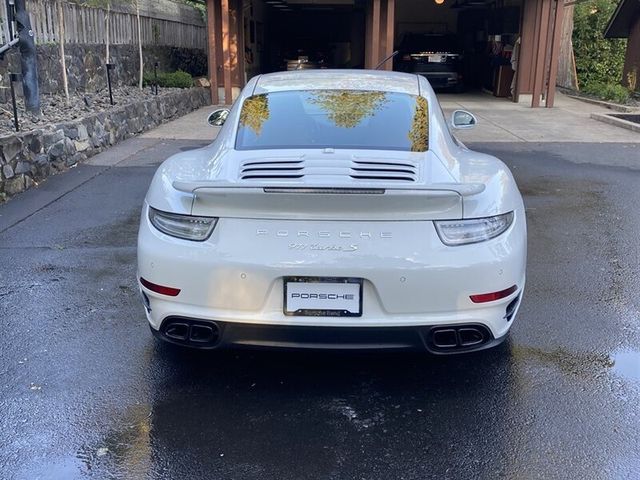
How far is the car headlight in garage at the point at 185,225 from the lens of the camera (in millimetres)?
3092

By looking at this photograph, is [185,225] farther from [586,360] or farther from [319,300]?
[586,360]

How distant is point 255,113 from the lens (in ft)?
13.5

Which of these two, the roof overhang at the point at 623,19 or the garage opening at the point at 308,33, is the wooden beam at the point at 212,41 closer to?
the garage opening at the point at 308,33

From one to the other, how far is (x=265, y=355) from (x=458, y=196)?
4.84 feet

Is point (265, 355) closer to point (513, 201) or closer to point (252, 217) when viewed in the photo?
point (252, 217)

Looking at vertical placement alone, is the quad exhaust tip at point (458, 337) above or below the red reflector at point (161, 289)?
below

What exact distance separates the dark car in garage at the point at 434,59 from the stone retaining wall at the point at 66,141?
803cm

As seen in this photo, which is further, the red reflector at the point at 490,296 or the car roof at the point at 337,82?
the car roof at the point at 337,82

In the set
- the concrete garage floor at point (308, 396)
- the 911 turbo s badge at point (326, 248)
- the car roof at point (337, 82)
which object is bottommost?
the concrete garage floor at point (308, 396)

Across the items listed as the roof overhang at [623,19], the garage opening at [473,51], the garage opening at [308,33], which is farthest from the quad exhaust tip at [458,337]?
the garage opening at [308,33]

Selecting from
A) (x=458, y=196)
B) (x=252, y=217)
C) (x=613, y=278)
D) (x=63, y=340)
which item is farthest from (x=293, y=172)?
(x=613, y=278)

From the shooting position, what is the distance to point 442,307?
305cm

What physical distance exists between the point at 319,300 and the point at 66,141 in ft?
22.3

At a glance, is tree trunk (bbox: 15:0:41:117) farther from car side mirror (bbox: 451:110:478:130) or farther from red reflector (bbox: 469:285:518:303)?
red reflector (bbox: 469:285:518:303)
